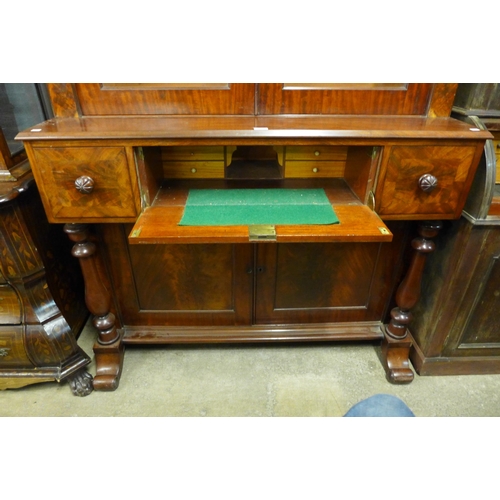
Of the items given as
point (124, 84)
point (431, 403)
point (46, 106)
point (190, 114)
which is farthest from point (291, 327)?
point (46, 106)

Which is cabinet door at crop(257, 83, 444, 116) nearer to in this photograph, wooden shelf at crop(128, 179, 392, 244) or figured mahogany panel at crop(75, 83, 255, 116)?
figured mahogany panel at crop(75, 83, 255, 116)

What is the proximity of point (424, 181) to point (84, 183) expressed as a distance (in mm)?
988

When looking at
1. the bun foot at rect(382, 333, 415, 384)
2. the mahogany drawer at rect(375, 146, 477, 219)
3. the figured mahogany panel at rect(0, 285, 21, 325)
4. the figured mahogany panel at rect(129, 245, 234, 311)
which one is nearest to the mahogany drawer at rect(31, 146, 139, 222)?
the figured mahogany panel at rect(129, 245, 234, 311)

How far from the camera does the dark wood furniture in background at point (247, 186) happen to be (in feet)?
3.30

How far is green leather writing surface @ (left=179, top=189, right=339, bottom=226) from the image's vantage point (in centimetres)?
103

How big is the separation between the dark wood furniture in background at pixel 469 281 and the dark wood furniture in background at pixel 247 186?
8 cm

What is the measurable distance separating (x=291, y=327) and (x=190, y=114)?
0.99 metres

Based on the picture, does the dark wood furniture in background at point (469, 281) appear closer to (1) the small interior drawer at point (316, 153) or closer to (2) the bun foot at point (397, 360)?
(2) the bun foot at point (397, 360)

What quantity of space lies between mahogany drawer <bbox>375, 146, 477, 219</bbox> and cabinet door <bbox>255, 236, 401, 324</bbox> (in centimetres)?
27

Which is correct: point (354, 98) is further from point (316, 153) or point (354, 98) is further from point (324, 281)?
point (324, 281)

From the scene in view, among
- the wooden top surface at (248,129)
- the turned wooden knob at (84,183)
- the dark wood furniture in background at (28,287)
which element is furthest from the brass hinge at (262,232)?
the dark wood furniture in background at (28,287)

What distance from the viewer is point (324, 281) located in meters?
1.50

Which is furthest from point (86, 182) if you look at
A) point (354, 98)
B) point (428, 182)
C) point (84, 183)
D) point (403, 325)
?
point (403, 325)

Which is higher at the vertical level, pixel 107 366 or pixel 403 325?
pixel 403 325
